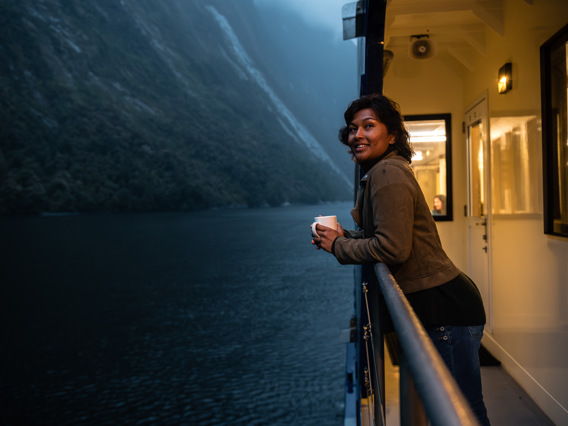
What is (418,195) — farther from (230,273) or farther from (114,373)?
(230,273)

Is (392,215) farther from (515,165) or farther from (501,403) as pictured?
(515,165)

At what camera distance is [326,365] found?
2172cm

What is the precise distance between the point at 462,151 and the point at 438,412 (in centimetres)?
475

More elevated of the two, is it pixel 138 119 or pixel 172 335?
pixel 138 119

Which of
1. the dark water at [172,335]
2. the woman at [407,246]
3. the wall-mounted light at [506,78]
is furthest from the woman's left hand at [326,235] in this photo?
the dark water at [172,335]

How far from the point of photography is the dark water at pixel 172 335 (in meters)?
19.2

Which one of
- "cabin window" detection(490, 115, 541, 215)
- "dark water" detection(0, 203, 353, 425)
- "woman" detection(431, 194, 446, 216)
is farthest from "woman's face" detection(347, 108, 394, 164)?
"dark water" detection(0, 203, 353, 425)

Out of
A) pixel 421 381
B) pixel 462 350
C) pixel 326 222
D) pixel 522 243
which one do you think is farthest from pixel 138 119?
pixel 421 381

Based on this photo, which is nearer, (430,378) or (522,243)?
(430,378)

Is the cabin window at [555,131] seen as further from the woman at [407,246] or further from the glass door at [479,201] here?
the woman at [407,246]

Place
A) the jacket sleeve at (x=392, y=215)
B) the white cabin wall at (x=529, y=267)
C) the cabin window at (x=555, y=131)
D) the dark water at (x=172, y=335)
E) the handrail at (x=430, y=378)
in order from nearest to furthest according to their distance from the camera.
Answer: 1. the handrail at (x=430, y=378)
2. the jacket sleeve at (x=392, y=215)
3. the cabin window at (x=555, y=131)
4. the white cabin wall at (x=529, y=267)
5. the dark water at (x=172, y=335)

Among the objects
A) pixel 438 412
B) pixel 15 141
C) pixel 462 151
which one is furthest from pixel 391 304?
pixel 15 141

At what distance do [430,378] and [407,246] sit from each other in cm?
81

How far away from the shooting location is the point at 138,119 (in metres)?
95.1
